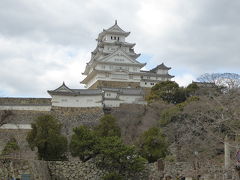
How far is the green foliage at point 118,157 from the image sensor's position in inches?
687

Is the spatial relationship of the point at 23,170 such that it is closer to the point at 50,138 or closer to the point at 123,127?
the point at 50,138

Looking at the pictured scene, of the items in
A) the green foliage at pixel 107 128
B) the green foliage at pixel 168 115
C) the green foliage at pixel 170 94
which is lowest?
the green foliage at pixel 107 128

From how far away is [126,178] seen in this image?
18.0 meters

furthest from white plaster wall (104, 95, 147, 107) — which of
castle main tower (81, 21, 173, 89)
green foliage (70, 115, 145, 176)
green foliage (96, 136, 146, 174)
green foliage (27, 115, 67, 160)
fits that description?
green foliage (96, 136, 146, 174)

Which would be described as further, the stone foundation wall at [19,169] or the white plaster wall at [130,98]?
the white plaster wall at [130,98]

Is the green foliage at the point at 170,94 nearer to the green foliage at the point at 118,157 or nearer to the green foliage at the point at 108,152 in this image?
the green foliage at the point at 108,152

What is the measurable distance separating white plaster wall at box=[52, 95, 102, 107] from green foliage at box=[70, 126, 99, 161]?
13185 millimetres

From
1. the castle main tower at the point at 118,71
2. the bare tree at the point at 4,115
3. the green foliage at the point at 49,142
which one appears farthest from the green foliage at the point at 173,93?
the green foliage at the point at 49,142

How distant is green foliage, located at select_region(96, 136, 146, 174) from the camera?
1744cm

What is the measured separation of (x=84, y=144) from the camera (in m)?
18.3

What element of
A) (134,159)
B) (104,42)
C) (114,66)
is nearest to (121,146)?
(134,159)

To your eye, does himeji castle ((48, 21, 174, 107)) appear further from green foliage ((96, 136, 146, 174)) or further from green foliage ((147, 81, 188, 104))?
green foliage ((96, 136, 146, 174))

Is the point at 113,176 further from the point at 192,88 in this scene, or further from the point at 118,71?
the point at 118,71

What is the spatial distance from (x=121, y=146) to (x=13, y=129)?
1428 centimetres
